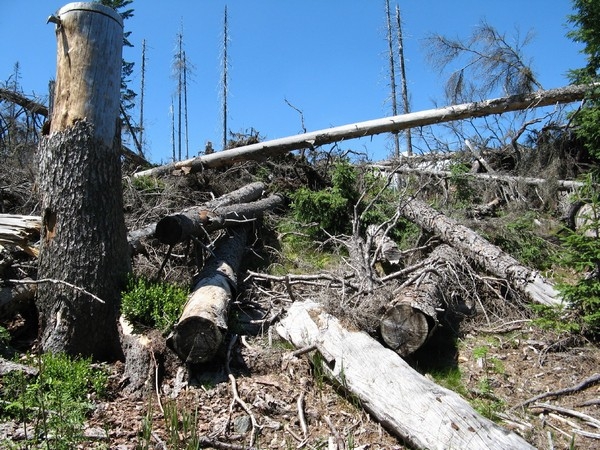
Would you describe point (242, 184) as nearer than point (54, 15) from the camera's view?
No

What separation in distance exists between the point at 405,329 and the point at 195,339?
6.53 ft

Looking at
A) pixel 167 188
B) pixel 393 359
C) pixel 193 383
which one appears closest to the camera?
pixel 393 359

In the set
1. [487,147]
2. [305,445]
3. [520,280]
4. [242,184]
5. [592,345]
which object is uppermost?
[487,147]

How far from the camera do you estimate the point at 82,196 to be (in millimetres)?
4340

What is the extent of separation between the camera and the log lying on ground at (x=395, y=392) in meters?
2.86

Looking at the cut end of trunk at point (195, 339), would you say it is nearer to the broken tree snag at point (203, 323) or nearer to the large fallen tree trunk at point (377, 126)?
the broken tree snag at point (203, 323)

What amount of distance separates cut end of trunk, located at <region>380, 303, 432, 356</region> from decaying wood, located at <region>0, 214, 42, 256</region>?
3856mm

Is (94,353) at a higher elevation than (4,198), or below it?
below

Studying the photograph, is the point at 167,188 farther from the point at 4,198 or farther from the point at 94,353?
the point at 94,353

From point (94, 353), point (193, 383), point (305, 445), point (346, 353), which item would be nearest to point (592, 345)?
point (346, 353)

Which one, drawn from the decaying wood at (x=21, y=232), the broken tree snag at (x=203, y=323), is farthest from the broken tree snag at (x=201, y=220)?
the decaying wood at (x=21, y=232)

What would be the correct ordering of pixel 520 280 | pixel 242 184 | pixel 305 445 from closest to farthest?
pixel 305 445 < pixel 520 280 < pixel 242 184

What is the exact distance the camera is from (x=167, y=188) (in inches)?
312

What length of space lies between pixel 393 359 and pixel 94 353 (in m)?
2.87
